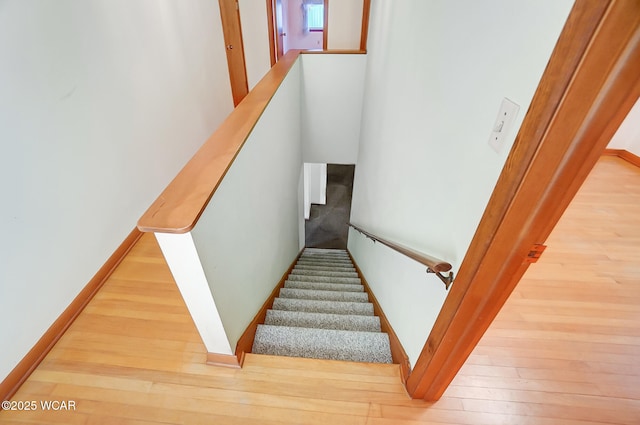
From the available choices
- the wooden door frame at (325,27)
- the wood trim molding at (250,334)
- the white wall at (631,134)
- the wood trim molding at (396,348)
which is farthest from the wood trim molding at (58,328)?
the white wall at (631,134)

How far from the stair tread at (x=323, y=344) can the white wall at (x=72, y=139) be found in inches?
44.7

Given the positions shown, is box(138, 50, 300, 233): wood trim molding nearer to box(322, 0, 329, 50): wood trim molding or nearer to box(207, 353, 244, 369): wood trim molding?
box(207, 353, 244, 369): wood trim molding

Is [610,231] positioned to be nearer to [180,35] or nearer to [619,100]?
[619,100]

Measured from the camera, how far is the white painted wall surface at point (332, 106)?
3193 millimetres

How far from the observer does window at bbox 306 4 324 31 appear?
7.33 meters

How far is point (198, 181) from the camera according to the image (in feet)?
3.11

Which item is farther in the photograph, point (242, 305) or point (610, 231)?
point (610, 231)

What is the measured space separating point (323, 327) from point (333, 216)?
443 cm

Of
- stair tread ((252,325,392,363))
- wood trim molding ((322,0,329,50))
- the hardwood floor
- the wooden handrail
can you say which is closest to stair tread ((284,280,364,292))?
stair tread ((252,325,392,363))

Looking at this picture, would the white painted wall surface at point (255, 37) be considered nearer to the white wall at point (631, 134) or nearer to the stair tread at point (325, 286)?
the stair tread at point (325, 286)

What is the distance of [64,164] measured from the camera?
149cm

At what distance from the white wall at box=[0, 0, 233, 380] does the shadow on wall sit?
354cm

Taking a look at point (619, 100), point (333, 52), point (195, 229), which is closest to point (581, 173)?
point (619, 100)

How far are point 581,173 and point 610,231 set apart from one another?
2.37 metres
